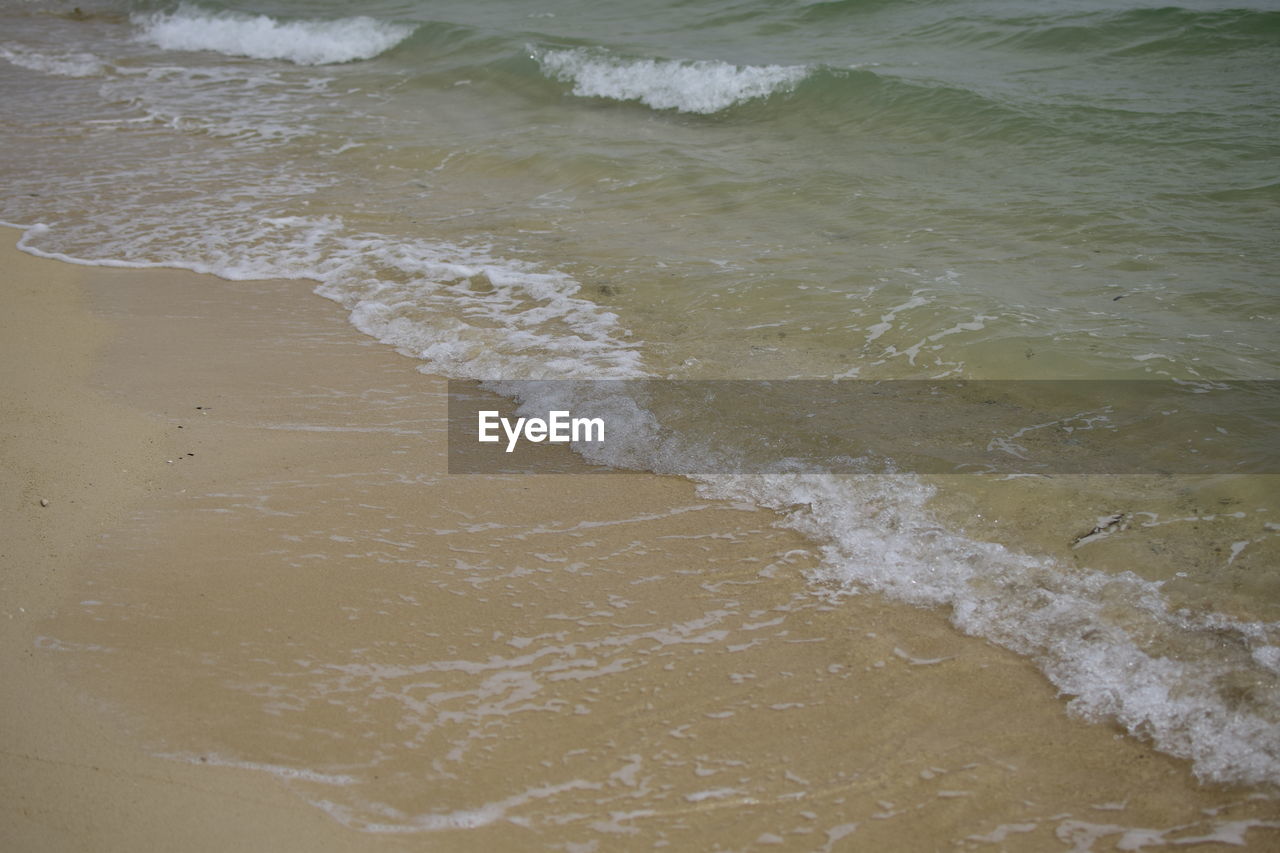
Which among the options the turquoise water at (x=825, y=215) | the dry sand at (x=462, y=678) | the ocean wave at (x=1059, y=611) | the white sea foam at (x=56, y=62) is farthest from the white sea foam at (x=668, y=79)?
the dry sand at (x=462, y=678)

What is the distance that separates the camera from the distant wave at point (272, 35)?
44.0 ft

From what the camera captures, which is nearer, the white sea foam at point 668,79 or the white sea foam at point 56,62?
the white sea foam at point 668,79

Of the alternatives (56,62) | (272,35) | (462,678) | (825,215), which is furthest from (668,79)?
(462,678)

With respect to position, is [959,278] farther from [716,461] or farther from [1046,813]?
[1046,813]

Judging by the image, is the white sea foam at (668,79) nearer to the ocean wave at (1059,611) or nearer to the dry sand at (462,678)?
the ocean wave at (1059,611)

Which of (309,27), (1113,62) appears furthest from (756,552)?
(309,27)

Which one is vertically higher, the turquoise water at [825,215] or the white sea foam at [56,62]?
the white sea foam at [56,62]

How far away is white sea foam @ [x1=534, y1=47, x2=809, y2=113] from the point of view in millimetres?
9961

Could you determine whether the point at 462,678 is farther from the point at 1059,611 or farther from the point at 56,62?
the point at 56,62

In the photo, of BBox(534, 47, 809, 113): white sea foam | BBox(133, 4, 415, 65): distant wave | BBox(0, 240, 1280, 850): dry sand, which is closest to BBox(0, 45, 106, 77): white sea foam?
BBox(133, 4, 415, 65): distant wave

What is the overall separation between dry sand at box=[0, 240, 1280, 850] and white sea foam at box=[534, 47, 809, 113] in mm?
6608

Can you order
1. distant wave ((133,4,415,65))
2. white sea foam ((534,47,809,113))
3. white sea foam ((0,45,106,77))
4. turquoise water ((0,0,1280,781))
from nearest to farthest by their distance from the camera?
turquoise water ((0,0,1280,781)) < white sea foam ((534,47,809,113)) < white sea foam ((0,45,106,77)) < distant wave ((133,4,415,65))

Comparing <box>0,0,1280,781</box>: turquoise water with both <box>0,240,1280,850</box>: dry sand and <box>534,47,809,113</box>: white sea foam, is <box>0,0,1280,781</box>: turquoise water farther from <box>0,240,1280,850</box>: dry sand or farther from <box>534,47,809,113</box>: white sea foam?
<box>0,240,1280,850</box>: dry sand

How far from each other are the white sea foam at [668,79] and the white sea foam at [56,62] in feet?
19.4
